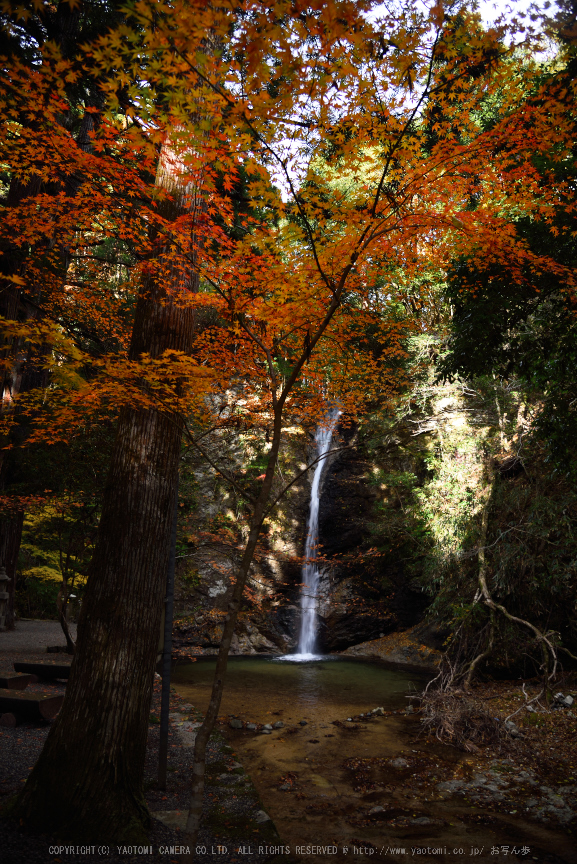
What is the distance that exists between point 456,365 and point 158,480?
498 cm

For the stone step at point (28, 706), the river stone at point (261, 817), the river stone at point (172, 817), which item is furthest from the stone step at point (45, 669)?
the river stone at point (261, 817)

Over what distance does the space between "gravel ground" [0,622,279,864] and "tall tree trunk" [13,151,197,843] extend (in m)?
0.14

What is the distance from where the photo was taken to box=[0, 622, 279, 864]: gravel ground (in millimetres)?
2998

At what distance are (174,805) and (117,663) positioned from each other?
1446 millimetres

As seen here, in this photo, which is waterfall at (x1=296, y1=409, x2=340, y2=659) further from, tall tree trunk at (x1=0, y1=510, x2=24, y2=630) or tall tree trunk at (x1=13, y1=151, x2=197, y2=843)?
tall tree trunk at (x1=13, y1=151, x2=197, y2=843)

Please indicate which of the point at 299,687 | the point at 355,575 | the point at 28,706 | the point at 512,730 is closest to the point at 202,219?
the point at 28,706

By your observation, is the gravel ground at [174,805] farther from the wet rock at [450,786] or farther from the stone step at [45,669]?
the wet rock at [450,786]

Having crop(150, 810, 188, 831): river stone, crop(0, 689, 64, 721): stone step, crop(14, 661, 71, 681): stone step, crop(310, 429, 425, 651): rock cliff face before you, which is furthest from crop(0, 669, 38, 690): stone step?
crop(310, 429, 425, 651): rock cliff face

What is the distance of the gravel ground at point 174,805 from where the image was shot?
118 inches

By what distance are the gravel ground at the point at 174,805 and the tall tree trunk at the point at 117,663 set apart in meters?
0.14

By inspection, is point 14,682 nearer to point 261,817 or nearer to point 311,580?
point 261,817

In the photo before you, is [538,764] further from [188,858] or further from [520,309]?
[520,309]

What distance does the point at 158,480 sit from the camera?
13.5ft

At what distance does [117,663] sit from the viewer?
3596 millimetres
